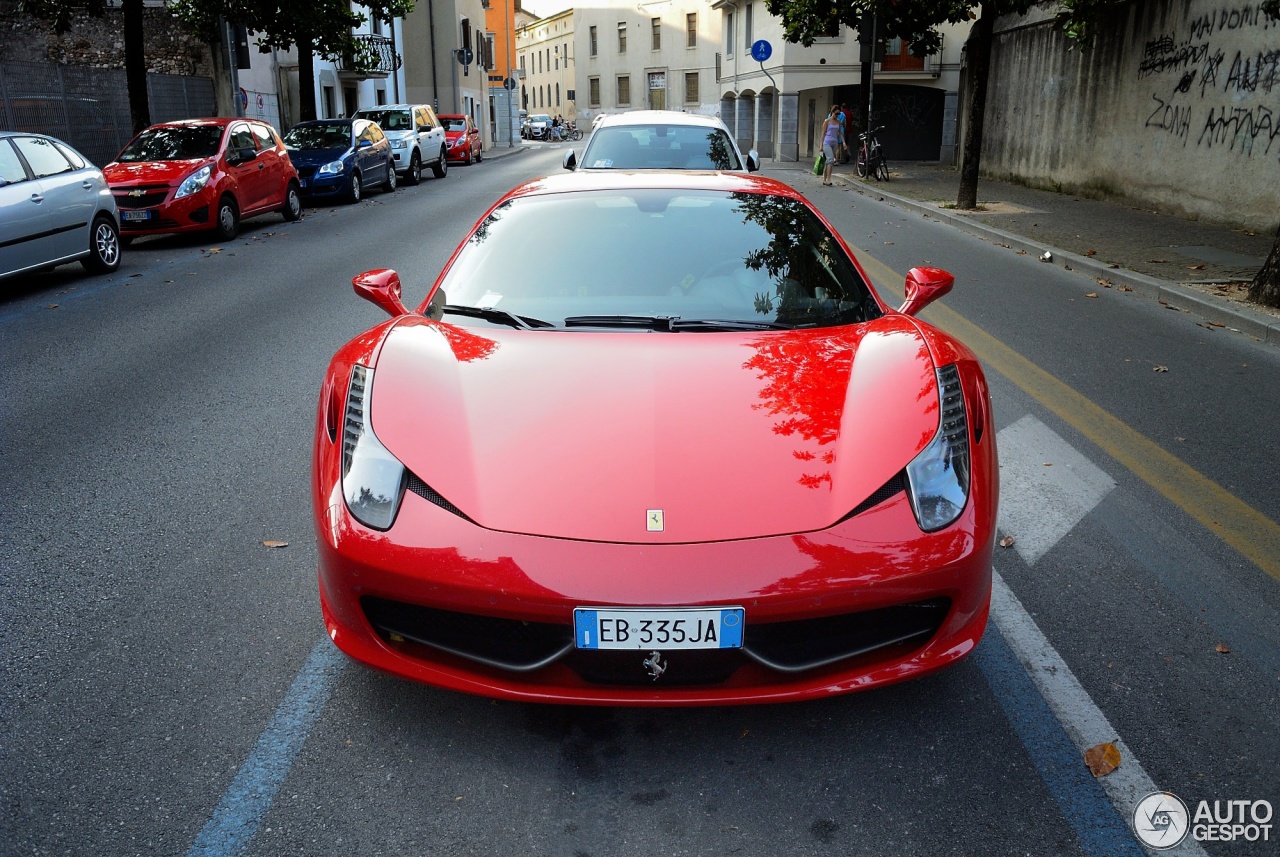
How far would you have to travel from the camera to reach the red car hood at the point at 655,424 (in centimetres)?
259

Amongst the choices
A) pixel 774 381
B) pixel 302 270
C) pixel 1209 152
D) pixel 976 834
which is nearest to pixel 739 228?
pixel 774 381

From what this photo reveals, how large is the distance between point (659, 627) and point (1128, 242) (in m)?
12.6

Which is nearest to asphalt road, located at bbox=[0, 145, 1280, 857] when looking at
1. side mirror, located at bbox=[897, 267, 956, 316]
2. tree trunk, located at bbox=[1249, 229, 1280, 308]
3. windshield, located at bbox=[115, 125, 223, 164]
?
side mirror, located at bbox=[897, 267, 956, 316]

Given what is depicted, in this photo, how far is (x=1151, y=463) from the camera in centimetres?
499

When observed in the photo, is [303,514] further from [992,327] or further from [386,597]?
[992,327]

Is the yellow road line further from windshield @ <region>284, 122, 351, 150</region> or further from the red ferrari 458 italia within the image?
windshield @ <region>284, 122, 351, 150</region>

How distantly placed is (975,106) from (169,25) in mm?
18504

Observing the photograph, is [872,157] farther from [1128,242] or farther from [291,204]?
[291,204]

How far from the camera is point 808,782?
2555mm

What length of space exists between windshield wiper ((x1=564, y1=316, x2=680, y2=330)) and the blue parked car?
665 inches

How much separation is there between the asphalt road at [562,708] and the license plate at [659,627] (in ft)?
1.30

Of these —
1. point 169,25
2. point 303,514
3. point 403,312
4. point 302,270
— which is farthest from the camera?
point 169,25

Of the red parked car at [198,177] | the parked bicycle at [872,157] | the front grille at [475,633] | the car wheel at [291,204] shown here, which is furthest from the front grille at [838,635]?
the parked bicycle at [872,157]

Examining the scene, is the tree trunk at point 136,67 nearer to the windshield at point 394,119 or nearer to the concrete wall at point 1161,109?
the windshield at point 394,119
